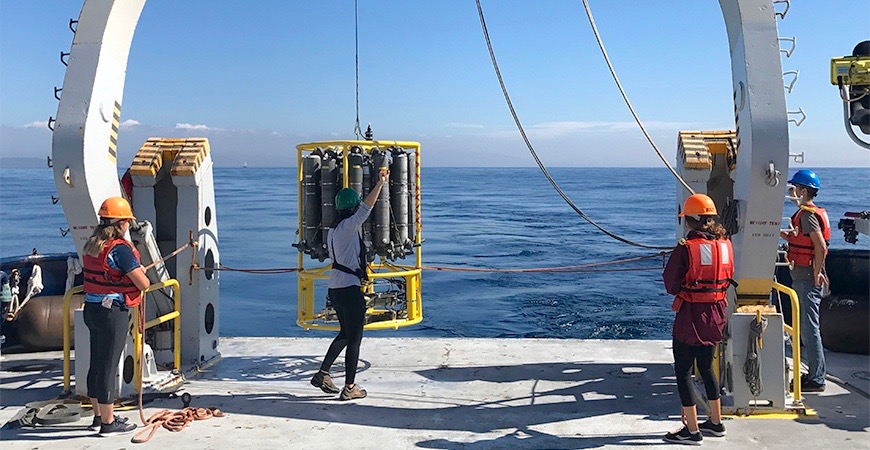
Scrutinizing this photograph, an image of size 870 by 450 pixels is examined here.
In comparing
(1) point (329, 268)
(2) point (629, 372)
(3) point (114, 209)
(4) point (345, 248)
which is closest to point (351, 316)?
(4) point (345, 248)

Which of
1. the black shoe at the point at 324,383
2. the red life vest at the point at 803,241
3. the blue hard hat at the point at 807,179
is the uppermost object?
the blue hard hat at the point at 807,179

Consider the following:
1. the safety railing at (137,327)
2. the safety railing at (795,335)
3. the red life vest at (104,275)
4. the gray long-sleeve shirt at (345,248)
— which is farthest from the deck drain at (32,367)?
the safety railing at (795,335)

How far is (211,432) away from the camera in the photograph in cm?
532

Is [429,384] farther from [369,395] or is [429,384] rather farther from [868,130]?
[868,130]

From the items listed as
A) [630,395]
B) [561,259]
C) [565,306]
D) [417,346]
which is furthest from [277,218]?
[630,395]

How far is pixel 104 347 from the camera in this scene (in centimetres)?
518

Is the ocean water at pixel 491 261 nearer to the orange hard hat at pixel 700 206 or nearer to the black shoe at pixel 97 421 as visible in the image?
the orange hard hat at pixel 700 206

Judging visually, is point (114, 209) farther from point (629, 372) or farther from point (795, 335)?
point (795, 335)

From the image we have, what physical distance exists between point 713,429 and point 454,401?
1963 mm

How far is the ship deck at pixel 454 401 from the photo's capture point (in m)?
5.15

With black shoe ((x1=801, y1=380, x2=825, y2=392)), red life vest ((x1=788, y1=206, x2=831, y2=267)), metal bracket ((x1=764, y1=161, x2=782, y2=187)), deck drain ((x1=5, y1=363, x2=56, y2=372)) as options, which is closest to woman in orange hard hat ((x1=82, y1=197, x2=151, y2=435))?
deck drain ((x1=5, y1=363, x2=56, y2=372))

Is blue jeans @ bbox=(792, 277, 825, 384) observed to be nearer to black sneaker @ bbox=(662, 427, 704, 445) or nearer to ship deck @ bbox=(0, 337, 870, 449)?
ship deck @ bbox=(0, 337, 870, 449)

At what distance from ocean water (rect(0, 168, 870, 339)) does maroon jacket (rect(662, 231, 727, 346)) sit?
799 cm

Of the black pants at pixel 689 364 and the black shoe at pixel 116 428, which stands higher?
the black pants at pixel 689 364
